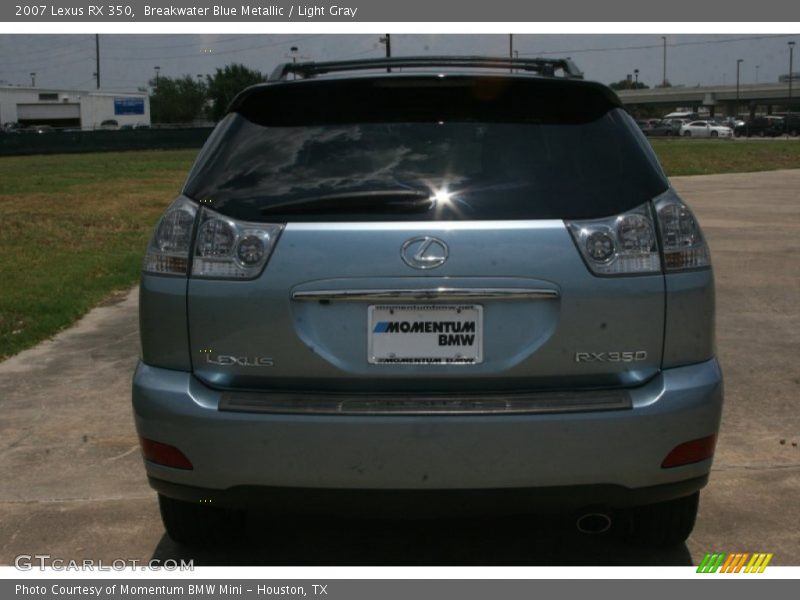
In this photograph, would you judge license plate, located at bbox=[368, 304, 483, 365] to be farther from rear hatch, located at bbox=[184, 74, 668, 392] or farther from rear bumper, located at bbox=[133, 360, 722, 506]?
rear bumper, located at bbox=[133, 360, 722, 506]

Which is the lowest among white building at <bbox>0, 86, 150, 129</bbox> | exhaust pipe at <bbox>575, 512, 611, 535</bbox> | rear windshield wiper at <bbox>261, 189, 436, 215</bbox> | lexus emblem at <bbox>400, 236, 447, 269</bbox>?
exhaust pipe at <bbox>575, 512, 611, 535</bbox>

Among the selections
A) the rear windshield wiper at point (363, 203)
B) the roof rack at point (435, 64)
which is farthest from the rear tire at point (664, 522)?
the roof rack at point (435, 64)

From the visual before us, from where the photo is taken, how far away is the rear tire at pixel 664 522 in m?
3.76

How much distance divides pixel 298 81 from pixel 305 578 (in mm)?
1650

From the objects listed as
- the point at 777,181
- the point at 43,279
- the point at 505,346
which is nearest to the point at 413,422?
the point at 505,346

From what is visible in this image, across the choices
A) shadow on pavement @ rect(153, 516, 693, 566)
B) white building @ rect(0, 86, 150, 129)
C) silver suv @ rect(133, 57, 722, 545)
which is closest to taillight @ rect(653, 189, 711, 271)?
silver suv @ rect(133, 57, 722, 545)

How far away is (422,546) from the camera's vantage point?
3.98 m

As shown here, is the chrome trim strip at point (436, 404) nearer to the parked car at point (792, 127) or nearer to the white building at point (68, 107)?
the parked car at point (792, 127)

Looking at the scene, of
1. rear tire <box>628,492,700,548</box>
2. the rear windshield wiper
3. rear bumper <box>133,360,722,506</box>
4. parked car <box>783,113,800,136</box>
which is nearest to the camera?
rear bumper <box>133,360,722,506</box>

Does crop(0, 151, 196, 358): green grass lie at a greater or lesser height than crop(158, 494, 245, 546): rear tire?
lesser

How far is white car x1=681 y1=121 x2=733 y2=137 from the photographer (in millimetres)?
79500

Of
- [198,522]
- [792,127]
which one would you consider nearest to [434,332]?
[198,522]

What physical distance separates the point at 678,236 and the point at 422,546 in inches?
57.9

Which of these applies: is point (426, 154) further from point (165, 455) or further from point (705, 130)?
point (705, 130)
